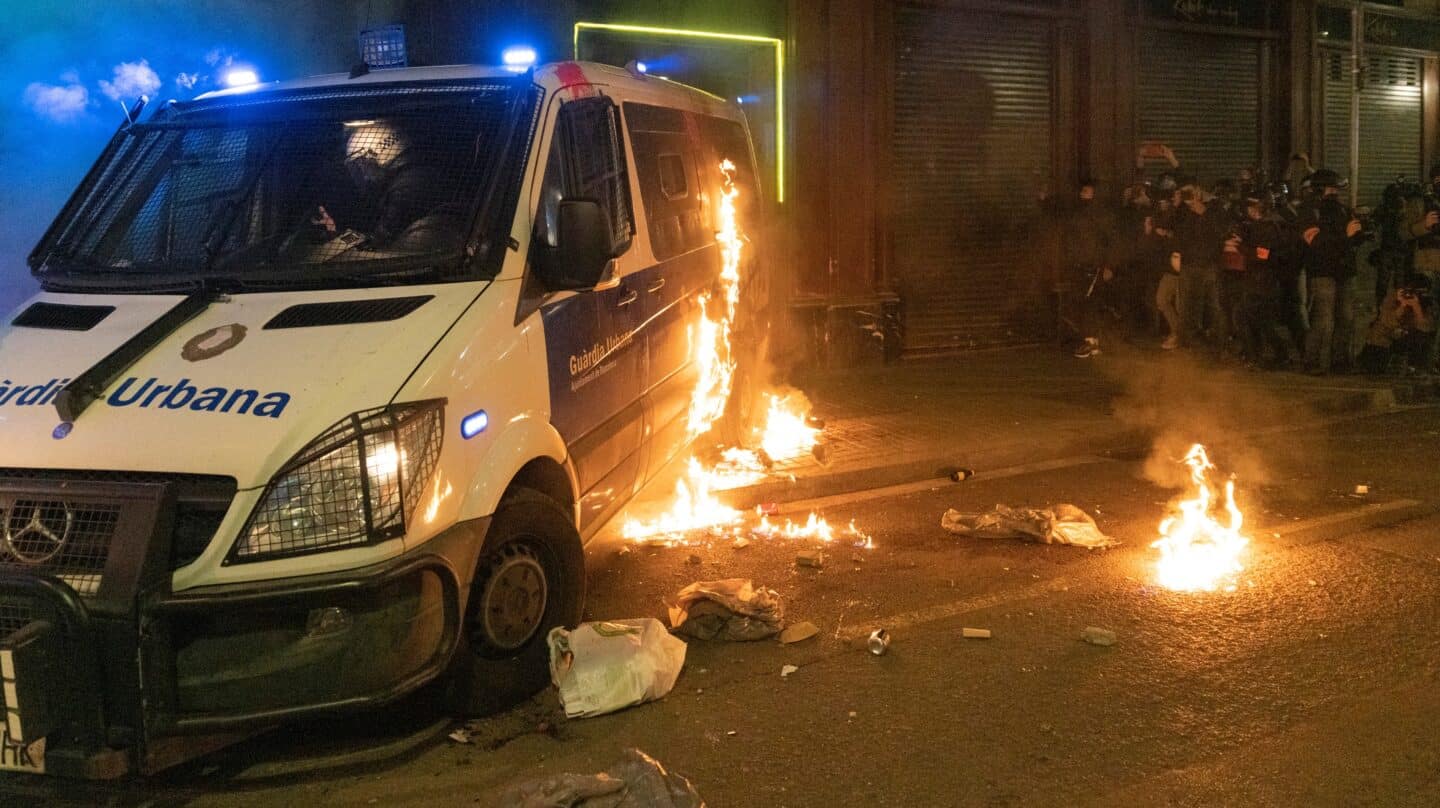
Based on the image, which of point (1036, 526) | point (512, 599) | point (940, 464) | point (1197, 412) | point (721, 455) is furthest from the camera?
point (1197, 412)

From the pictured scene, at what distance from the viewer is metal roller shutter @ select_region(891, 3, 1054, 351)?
13.0m

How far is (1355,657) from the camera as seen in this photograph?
4.74m

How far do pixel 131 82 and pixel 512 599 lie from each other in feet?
19.2

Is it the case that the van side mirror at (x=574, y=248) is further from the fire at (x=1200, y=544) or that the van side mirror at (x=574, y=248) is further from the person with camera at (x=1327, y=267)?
the person with camera at (x=1327, y=267)

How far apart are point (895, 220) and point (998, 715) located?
928 centimetres

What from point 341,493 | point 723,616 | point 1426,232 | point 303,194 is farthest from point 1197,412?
point 341,493

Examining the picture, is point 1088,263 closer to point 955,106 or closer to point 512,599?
point 955,106

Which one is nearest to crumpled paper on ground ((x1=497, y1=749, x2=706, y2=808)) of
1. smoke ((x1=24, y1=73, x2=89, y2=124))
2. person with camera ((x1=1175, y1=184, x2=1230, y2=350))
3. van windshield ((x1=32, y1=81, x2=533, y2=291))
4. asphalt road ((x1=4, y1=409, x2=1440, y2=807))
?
asphalt road ((x1=4, y1=409, x2=1440, y2=807))

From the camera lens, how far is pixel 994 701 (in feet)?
14.5

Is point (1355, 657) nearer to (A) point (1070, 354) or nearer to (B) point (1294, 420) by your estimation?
(B) point (1294, 420)

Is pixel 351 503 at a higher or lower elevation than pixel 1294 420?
higher

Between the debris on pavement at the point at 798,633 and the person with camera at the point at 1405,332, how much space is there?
8949 millimetres

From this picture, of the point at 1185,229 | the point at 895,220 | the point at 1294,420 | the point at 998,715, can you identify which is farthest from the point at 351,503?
the point at 1185,229

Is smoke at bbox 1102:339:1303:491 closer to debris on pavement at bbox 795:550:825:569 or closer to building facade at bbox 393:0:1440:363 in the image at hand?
building facade at bbox 393:0:1440:363
